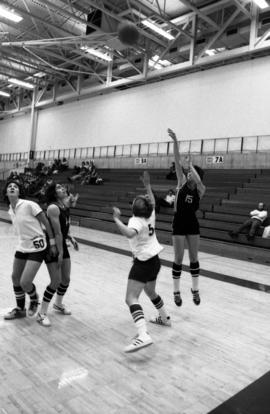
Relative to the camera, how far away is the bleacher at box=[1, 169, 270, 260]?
31.8 feet

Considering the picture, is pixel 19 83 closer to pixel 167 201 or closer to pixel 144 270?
pixel 167 201

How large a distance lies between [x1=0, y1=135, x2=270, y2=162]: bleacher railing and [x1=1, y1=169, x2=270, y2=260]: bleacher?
132 centimetres

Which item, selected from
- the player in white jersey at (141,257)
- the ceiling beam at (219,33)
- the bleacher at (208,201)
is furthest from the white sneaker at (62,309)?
the ceiling beam at (219,33)

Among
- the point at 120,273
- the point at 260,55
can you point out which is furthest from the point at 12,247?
the point at 260,55

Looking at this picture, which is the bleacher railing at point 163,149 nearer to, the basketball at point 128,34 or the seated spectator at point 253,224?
the seated spectator at point 253,224

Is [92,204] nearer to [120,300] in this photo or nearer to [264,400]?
[120,300]

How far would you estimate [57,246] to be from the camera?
345 centimetres

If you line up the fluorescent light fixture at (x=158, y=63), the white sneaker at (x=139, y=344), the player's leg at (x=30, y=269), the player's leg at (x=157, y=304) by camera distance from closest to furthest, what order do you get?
the white sneaker at (x=139, y=344) < the player's leg at (x=157, y=304) < the player's leg at (x=30, y=269) < the fluorescent light fixture at (x=158, y=63)

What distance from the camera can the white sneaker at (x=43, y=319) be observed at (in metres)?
3.53

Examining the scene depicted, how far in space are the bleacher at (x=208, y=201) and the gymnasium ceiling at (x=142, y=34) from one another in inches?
202

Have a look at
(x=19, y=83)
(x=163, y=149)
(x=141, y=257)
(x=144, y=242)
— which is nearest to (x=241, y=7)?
(x=163, y=149)

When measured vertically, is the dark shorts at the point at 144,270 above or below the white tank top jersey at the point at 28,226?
below

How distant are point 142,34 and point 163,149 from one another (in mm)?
5347

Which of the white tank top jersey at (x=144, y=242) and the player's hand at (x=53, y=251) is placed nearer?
the white tank top jersey at (x=144, y=242)
